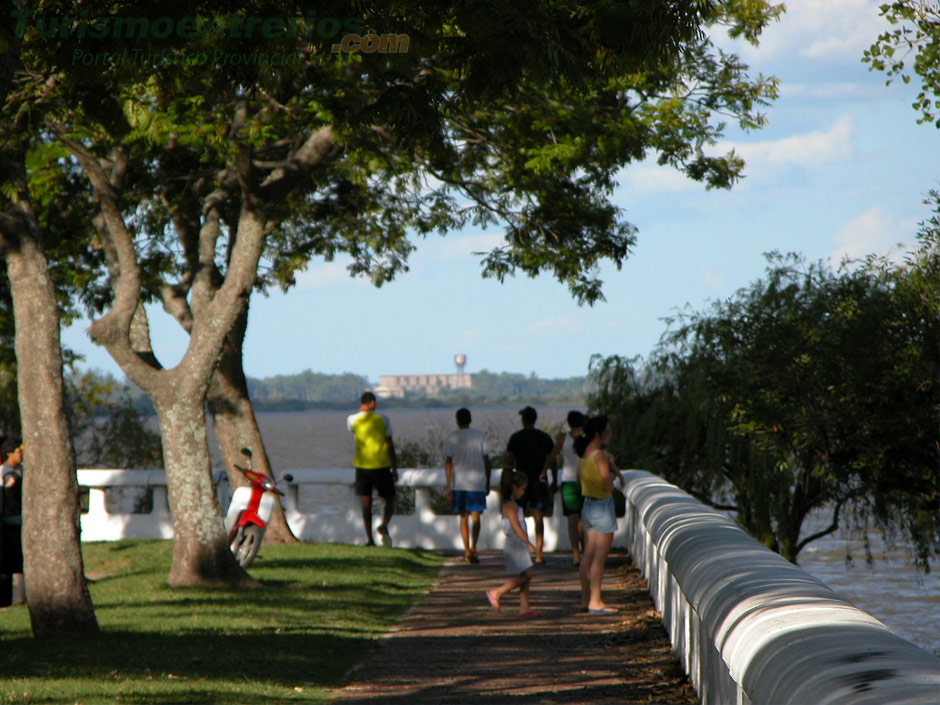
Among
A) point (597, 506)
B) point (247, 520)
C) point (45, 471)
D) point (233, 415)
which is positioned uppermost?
point (233, 415)

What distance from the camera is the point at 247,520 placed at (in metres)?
12.4

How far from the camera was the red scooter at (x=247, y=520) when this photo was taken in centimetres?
1228

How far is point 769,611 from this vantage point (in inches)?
158

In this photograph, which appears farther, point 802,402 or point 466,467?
point 802,402

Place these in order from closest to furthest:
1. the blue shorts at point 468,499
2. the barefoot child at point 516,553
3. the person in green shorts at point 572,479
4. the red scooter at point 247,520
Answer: the barefoot child at point 516,553
the red scooter at point 247,520
the person in green shorts at point 572,479
the blue shorts at point 468,499

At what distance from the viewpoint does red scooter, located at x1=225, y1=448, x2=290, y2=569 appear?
1228 cm

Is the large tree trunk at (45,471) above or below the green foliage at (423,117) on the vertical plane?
below

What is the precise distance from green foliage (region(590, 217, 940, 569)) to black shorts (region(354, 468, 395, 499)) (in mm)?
6510

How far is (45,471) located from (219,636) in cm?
196

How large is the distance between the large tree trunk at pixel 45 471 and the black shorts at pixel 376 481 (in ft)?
19.9

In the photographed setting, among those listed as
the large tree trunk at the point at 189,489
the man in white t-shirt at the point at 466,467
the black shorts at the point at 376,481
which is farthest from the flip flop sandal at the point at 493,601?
the black shorts at the point at 376,481

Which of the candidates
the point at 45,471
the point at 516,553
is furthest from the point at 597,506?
the point at 45,471

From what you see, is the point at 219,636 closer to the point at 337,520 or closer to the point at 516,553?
the point at 516,553

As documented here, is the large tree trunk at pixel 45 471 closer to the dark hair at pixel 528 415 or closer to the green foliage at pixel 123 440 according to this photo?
the dark hair at pixel 528 415
